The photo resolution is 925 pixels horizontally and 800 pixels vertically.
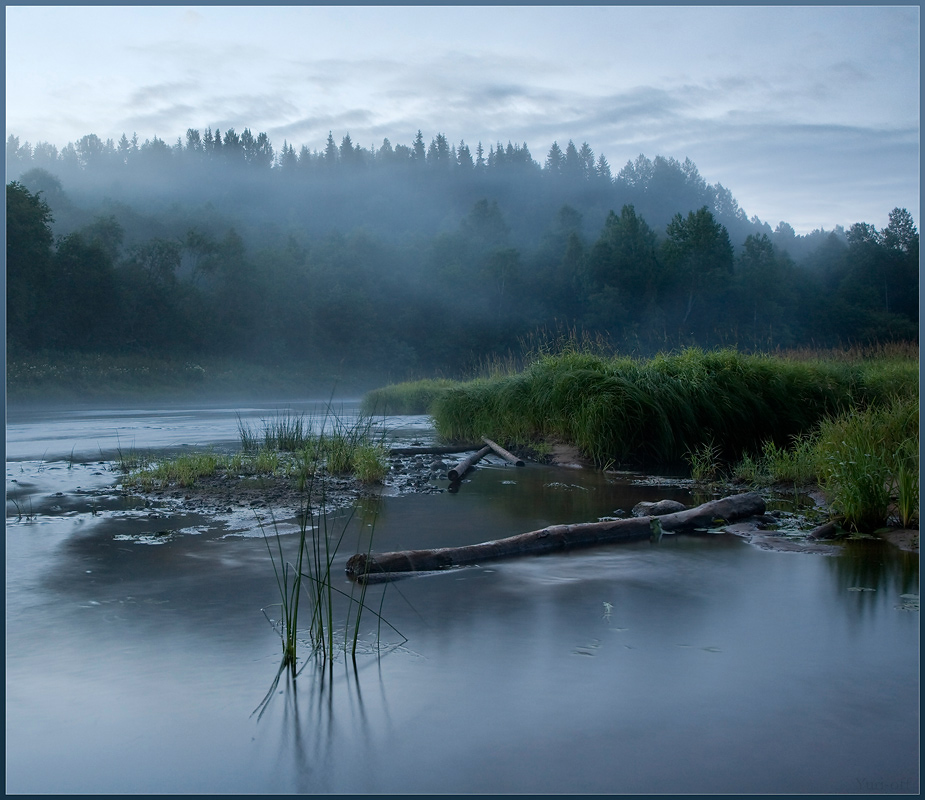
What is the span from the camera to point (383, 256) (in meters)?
40.0

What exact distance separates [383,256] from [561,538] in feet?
122

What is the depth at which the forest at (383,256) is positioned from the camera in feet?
72.2

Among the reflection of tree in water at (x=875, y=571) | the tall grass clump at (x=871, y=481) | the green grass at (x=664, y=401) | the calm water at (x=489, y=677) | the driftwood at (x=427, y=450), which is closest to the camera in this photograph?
the calm water at (x=489, y=677)

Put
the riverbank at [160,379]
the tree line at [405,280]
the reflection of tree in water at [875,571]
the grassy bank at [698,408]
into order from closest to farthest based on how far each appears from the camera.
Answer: the reflection of tree in water at [875,571], the grassy bank at [698,408], the riverbank at [160,379], the tree line at [405,280]

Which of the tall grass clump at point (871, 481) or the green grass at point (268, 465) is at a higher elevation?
the tall grass clump at point (871, 481)

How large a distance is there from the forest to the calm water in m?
11.7

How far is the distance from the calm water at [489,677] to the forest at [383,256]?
1165cm

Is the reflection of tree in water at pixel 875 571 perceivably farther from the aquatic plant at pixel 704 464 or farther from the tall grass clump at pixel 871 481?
the aquatic plant at pixel 704 464

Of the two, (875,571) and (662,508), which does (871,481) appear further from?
(662,508)

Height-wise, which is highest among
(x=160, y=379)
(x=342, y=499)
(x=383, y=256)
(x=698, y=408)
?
(x=383, y=256)

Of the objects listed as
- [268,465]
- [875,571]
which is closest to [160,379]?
[268,465]

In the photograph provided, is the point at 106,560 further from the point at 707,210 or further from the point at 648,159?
the point at 648,159

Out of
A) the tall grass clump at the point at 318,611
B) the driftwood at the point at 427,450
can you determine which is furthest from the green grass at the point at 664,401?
the tall grass clump at the point at 318,611

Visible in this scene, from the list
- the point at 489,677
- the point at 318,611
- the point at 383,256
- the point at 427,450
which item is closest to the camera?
the point at 489,677
